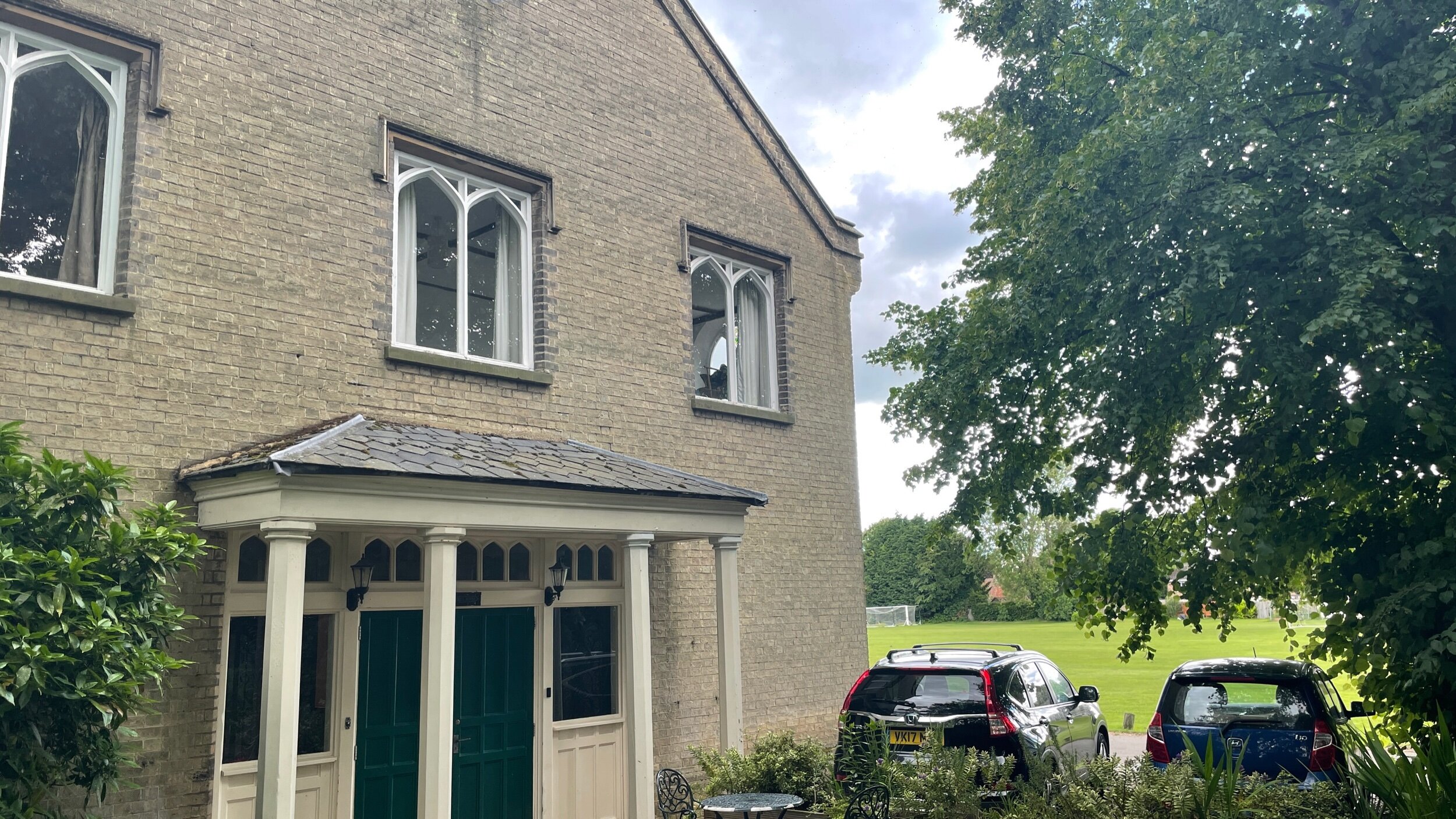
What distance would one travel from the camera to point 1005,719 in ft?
31.5

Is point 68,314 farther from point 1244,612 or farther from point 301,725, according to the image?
point 1244,612

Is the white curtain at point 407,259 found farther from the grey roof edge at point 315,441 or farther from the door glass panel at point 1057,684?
the door glass panel at point 1057,684

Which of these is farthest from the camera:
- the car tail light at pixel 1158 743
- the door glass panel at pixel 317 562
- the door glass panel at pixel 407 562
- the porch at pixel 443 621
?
the car tail light at pixel 1158 743

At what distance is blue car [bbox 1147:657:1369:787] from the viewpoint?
9195mm

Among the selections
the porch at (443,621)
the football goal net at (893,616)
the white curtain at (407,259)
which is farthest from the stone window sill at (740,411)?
the football goal net at (893,616)

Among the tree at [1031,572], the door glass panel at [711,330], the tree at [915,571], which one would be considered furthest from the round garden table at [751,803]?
the tree at [915,571]

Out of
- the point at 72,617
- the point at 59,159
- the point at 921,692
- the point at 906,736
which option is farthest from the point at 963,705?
the point at 59,159

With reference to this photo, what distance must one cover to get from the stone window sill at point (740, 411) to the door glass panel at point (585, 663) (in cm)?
259

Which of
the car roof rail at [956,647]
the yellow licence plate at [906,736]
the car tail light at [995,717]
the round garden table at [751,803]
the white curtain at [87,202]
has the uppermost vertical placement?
the white curtain at [87,202]

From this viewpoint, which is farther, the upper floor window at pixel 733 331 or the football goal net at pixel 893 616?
the football goal net at pixel 893 616

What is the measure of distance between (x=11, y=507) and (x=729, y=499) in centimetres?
587

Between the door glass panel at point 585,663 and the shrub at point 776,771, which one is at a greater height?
the door glass panel at point 585,663

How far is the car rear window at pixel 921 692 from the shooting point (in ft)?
31.7

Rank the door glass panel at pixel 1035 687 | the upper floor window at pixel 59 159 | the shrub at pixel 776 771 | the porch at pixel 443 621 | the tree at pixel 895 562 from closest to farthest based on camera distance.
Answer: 1. the porch at pixel 443 621
2. the upper floor window at pixel 59 159
3. the shrub at pixel 776 771
4. the door glass panel at pixel 1035 687
5. the tree at pixel 895 562
